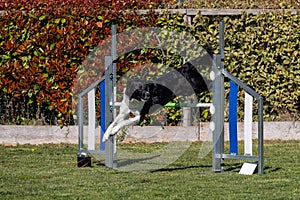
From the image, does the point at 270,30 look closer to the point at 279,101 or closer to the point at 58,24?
the point at 279,101

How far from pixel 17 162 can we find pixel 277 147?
11.3 ft

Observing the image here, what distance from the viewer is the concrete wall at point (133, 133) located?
11.1 meters

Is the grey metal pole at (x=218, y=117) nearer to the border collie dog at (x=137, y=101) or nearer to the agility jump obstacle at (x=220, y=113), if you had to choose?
the agility jump obstacle at (x=220, y=113)

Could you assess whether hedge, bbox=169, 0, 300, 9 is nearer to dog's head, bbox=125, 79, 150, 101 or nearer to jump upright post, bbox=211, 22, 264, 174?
jump upright post, bbox=211, 22, 264, 174

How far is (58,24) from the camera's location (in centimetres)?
1104

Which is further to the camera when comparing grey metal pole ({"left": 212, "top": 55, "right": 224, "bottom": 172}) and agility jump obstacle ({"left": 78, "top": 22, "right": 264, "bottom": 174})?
grey metal pole ({"left": 212, "top": 55, "right": 224, "bottom": 172})

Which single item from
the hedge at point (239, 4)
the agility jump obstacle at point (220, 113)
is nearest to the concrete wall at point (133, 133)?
the hedge at point (239, 4)

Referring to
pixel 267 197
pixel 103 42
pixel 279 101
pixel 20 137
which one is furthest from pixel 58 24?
pixel 267 197

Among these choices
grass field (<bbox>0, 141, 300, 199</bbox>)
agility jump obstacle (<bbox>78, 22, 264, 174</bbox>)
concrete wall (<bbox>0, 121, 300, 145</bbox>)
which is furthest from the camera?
concrete wall (<bbox>0, 121, 300, 145</bbox>)

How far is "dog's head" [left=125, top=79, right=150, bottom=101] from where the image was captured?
7.72m

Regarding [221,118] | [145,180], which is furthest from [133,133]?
[145,180]

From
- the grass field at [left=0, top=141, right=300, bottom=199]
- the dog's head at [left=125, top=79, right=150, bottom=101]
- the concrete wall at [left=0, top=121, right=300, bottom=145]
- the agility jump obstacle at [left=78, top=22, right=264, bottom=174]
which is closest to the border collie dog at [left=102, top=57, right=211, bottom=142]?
the dog's head at [left=125, top=79, right=150, bottom=101]

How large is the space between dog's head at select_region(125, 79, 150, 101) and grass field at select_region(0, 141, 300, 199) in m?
0.76

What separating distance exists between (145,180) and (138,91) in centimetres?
100
